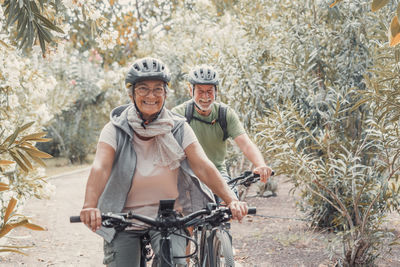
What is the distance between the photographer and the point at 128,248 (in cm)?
309

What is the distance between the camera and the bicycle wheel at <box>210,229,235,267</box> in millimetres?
3309

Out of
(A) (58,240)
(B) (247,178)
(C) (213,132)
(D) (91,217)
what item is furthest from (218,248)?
(A) (58,240)

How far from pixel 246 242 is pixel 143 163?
14.8 feet

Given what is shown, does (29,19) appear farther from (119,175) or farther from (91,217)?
(91,217)

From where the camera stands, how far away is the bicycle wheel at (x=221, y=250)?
10.9ft

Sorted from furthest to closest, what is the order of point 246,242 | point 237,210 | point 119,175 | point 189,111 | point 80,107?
point 80,107 < point 246,242 < point 189,111 < point 119,175 < point 237,210

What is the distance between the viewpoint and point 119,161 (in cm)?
308

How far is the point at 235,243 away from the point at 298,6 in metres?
3.32

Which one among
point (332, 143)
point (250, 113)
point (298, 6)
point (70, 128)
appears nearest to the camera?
point (332, 143)

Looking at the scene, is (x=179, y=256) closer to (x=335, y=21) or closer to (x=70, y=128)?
(x=335, y=21)

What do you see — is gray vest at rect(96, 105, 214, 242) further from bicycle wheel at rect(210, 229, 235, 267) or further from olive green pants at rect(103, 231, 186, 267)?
bicycle wheel at rect(210, 229, 235, 267)

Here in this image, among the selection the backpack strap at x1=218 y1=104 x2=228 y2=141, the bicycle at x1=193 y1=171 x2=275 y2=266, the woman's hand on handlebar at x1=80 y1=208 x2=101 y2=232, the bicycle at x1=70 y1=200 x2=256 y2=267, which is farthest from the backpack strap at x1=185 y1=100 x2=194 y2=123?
the woman's hand on handlebar at x1=80 y1=208 x2=101 y2=232

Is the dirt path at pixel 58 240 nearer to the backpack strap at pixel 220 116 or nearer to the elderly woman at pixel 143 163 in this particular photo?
the backpack strap at pixel 220 116

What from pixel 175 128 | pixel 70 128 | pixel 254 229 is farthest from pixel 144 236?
pixel 70 128
